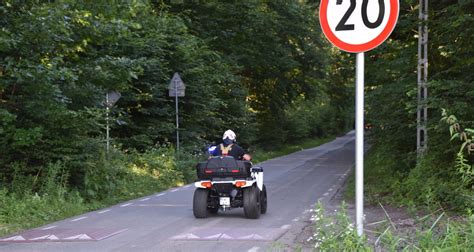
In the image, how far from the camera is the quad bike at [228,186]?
10672 mm

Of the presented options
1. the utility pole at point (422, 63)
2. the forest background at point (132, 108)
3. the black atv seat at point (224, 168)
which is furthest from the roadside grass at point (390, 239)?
the utility pole at point (422, 63)

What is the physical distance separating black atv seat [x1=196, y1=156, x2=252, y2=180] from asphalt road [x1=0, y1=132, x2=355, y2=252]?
0.85 m

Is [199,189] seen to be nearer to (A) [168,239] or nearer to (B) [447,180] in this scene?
(A) [168,239]

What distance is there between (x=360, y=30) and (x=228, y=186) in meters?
6.48

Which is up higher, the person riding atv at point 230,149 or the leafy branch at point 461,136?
the leafy branch at point 461,136

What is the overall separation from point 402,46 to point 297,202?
470cm

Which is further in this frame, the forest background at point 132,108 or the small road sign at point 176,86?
the small road sign at point 176,86

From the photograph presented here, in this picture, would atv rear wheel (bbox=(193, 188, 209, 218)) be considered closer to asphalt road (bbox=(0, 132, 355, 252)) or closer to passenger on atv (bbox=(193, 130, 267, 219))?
passenger on atv (bbox=(193, 130, 267, 219))

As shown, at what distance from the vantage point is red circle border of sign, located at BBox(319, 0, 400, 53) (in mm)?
4555

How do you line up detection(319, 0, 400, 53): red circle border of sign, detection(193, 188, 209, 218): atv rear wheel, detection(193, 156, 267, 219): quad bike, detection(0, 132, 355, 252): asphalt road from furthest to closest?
detection(193, 188, 209, 218): atv rear wheel → detection(193, 156, 267, 219): quad bike → detection(0, 132, 355, 252): asphalt road → detection(319, 0, 400, 53): red circle border of sign

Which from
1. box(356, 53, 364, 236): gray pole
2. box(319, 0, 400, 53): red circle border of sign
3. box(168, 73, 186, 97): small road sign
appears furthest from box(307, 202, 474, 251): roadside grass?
box(168, 73, 186, 97): small road sign

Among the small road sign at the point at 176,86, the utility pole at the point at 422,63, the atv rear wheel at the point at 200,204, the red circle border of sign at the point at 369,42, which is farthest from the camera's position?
the small road sign at the point at 176,86

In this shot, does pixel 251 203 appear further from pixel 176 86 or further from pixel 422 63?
pixel 176 86

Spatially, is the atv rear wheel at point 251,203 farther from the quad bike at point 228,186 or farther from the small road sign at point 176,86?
the small road sign at point 176,86
